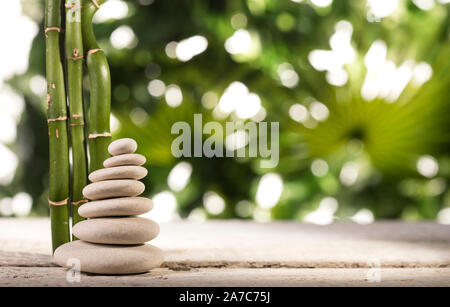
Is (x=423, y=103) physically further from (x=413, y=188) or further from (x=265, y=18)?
(x=265, y=18)

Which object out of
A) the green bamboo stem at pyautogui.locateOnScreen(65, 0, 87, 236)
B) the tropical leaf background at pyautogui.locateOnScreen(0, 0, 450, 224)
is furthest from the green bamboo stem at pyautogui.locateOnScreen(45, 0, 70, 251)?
the tropical leaf background at pyautogui.locateOnScreen(0, 0, 450, 224)

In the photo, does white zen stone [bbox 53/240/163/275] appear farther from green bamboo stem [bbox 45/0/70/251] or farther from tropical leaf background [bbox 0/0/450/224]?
tropical leaf background [bbox 0/0/450/224]

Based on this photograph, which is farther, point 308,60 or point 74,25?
point 308,60

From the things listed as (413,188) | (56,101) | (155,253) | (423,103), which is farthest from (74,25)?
(413,188)

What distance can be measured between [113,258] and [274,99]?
4.27ft

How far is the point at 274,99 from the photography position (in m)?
1.91

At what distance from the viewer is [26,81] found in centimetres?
185

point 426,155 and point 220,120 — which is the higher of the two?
point 220,120

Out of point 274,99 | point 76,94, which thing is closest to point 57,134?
point 76,94

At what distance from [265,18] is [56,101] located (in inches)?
48.0

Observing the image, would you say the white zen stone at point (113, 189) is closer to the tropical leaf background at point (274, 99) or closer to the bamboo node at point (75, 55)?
the bamboo node at point (75, 55)

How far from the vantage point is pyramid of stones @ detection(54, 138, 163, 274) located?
69 cm

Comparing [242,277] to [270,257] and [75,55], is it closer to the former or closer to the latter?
[270,257]

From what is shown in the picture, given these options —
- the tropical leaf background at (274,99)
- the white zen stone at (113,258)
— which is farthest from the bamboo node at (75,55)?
the tropical leaf background at (274,99)
